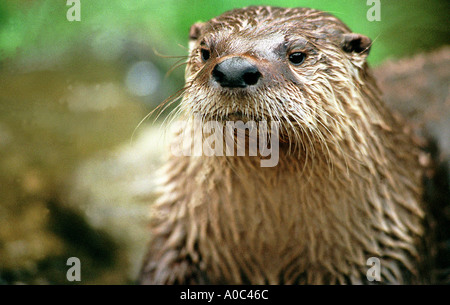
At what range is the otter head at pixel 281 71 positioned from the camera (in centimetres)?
145

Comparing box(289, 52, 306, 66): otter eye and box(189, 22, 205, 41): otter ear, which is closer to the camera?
box(289, 52, 306, 66): otter eye

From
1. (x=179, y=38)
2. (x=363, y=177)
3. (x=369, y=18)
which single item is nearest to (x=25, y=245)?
(x=363, y=177)

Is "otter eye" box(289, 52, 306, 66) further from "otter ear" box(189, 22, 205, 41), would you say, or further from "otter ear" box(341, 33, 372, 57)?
"otter ear" box(189, 22, 205, 41)

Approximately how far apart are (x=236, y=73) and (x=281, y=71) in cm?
19

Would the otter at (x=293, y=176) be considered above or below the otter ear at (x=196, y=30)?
below

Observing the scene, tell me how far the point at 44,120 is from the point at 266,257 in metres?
1.47

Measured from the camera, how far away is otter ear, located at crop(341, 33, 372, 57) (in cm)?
174

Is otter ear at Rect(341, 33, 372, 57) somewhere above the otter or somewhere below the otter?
above

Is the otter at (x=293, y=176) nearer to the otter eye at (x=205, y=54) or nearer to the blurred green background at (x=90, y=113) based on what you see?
the otter eye at (x=205, y=54)

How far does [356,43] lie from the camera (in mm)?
1761

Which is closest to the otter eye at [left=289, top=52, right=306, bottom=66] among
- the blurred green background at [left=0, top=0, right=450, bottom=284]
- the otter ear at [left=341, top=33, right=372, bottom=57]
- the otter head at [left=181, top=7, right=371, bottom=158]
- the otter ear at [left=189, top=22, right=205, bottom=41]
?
the otter head at [left=181, top=7, right=371, bottom=158]

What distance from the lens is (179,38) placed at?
359cm

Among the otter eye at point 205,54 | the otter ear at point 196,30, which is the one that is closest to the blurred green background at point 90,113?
the otter ear at point 196,30

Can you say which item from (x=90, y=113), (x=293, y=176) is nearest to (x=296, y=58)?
(x=293, y=176)
